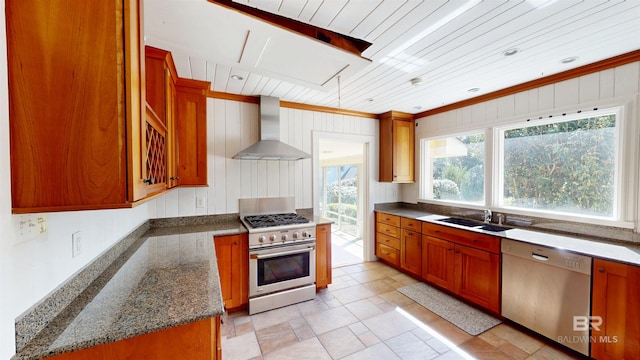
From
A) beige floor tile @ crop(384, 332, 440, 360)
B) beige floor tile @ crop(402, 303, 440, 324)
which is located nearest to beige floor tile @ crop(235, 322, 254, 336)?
beige floor tile @ crop(384, 332, 440, 360)

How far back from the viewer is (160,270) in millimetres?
1542

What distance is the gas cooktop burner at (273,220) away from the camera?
9.21 feet

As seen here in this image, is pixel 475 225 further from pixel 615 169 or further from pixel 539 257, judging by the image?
pixel 615 169

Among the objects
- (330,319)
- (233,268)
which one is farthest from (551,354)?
(233,268)

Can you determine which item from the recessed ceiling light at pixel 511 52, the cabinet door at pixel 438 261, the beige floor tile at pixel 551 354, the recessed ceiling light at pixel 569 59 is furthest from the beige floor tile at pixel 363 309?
the recessed ceiling light at pixel 569 59

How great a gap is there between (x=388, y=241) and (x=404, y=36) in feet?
9.78

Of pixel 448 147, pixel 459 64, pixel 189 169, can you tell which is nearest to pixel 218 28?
pixel 189 169

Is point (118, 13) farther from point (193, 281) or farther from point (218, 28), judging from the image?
point (193, 281)

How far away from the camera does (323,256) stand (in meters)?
3.10

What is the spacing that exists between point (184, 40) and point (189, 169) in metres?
1.49

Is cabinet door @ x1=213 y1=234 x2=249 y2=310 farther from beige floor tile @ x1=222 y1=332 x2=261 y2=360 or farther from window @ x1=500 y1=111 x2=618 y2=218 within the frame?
window @ x1=500 y1=111 x2=618 y2=218

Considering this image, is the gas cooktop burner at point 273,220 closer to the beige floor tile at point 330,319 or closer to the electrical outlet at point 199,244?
the electrical outlet at point 199,244

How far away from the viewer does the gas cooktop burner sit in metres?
2.81

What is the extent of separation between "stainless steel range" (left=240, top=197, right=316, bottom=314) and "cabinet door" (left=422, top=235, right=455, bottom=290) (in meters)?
1.53
